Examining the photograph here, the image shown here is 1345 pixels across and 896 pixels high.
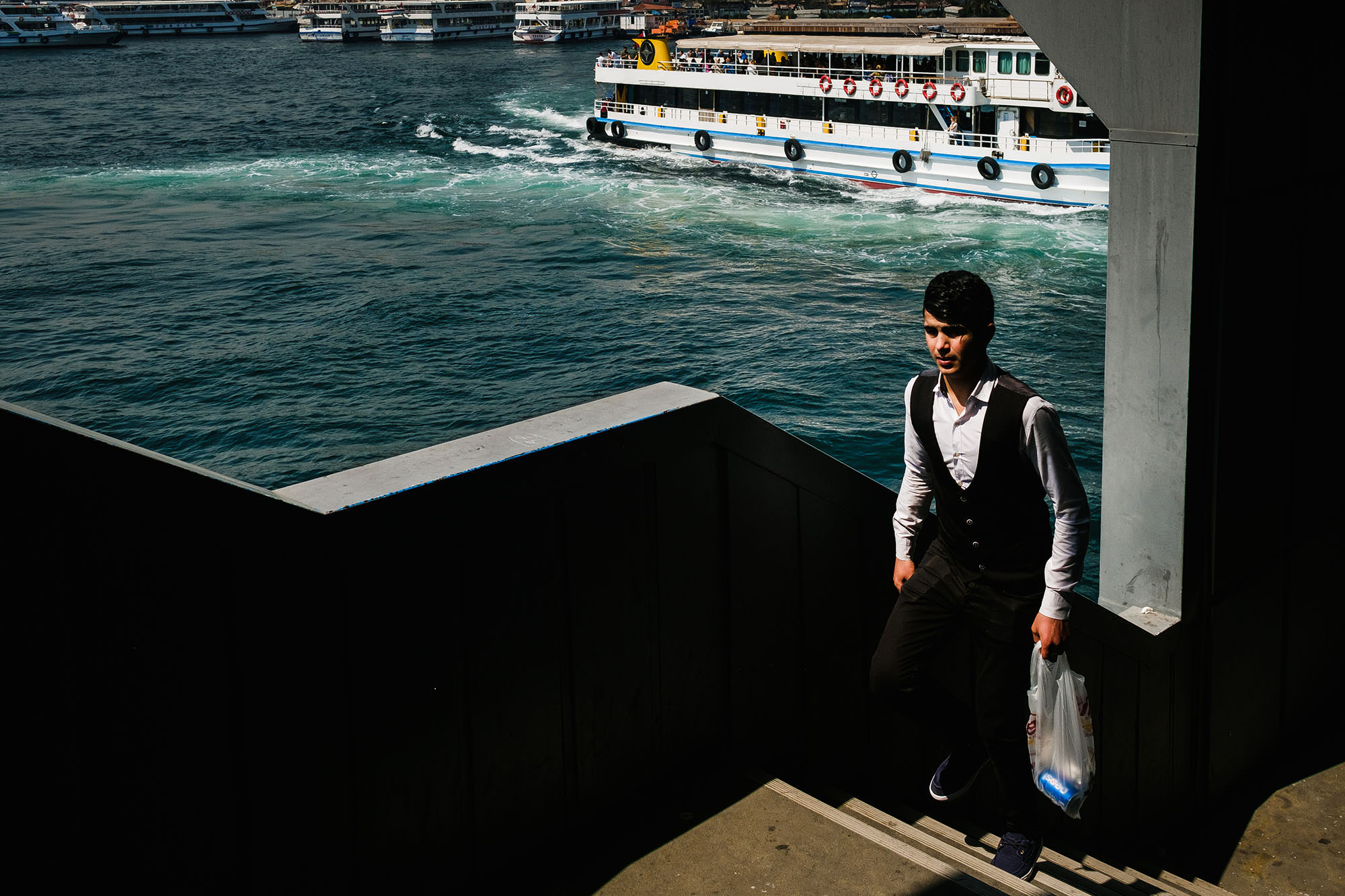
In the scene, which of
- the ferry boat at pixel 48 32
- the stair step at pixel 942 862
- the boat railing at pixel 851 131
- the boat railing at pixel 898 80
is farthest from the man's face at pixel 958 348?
the ferry boat at pixel 48 32

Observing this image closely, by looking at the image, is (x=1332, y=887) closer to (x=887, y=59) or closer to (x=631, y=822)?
(x=631, y=822)

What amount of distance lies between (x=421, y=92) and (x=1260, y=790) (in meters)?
54.1

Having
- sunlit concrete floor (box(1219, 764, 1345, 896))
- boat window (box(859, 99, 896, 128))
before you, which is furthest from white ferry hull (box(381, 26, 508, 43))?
sunlit concrete floor (box(1219, 764, 1345, 896))

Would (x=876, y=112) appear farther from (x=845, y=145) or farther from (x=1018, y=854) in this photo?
(x=1018, y=854)

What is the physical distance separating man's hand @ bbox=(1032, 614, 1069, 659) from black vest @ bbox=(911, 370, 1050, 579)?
12cm

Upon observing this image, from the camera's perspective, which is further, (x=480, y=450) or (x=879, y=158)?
(x=879, y=158)

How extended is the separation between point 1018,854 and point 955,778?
265 mm

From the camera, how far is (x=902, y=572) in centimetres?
313

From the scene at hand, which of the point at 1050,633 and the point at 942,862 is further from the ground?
the point at 1050,633

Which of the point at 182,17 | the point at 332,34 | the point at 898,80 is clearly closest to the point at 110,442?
the point at 898,80

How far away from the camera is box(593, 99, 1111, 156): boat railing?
1061 inches

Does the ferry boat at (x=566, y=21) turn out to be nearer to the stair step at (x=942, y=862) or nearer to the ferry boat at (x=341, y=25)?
the ferry boat at (x=341, y=25)

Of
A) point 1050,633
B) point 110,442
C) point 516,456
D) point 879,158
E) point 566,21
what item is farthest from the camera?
point 566,21

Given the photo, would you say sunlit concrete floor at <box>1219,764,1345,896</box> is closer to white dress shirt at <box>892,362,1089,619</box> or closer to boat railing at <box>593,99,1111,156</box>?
white dress shirt at <box>892,362,1089,619</box>
